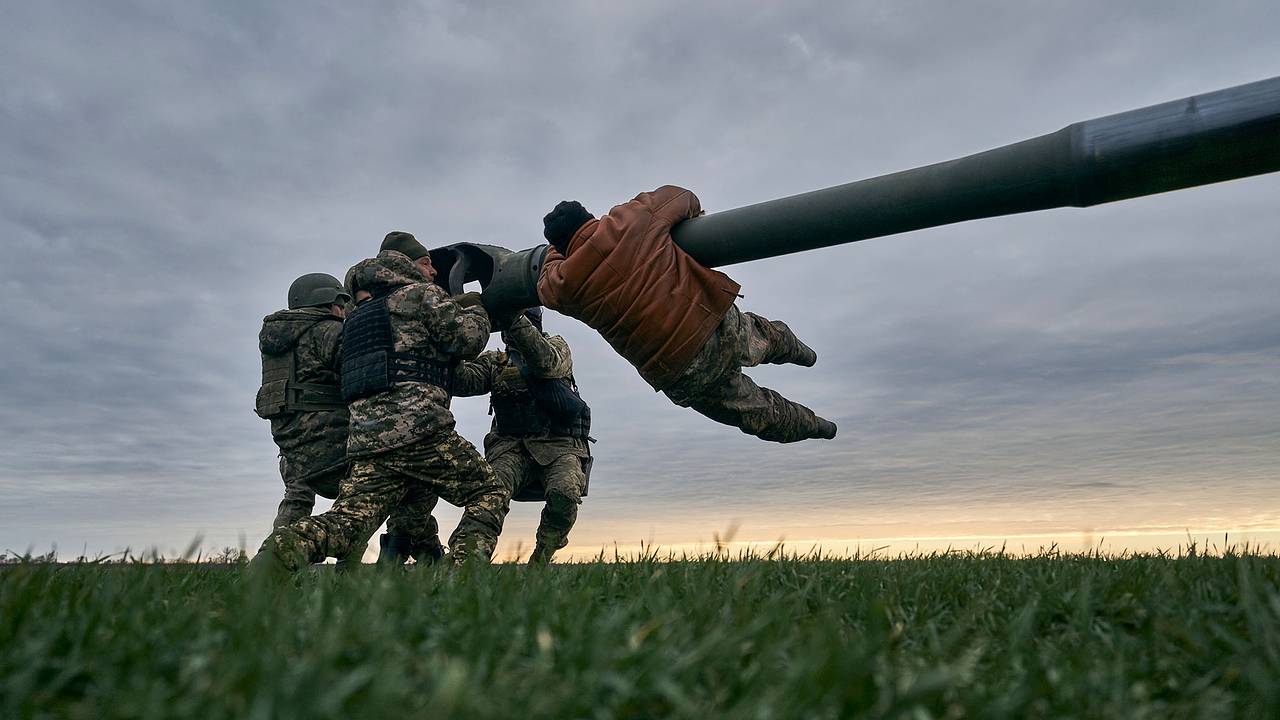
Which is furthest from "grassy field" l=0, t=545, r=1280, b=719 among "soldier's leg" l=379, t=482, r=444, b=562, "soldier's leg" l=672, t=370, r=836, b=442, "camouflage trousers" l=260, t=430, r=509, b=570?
"soldier's leg" l=379, t=482, r=444, b=562

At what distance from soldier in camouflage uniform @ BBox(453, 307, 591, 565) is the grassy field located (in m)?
5.02

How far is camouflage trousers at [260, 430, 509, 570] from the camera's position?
5496 mm

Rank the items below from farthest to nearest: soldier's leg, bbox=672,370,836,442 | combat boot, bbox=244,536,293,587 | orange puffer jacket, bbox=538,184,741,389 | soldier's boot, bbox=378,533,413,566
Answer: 1. soldier's boot, bbox=378,533,413,566
2. soldier's leg, bbox=672,370,836,442
3. orange puffer jacket, bbox=538,184,741,389
4. combat boot, bbox=244,536,293,587

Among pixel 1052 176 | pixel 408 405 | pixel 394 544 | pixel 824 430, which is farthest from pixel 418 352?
pixel 1052 176

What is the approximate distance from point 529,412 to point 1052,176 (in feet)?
19.7

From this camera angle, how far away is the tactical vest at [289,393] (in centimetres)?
750

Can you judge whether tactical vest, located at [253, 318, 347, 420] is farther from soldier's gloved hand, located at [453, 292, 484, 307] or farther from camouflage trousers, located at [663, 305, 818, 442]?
camouflage trousers, located at [663, 305, 818, 442]

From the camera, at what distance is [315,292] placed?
798 cm

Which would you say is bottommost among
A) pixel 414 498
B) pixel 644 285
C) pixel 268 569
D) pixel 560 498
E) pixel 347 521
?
pixel 268 569

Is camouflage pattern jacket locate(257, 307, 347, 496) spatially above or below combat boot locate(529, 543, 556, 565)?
above

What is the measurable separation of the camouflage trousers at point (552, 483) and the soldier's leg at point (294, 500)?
1.70m

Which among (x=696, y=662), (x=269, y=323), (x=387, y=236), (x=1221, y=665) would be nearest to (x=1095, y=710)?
(x=1221, y=665)

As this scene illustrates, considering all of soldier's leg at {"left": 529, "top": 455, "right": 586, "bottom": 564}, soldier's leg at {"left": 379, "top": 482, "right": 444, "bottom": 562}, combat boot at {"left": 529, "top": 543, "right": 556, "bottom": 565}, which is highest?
soldier's leg at {"left": 529, "top": 455, "right": 586, "bottom": 564}

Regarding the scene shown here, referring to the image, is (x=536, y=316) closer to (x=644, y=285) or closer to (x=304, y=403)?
(x=304, y=403)
